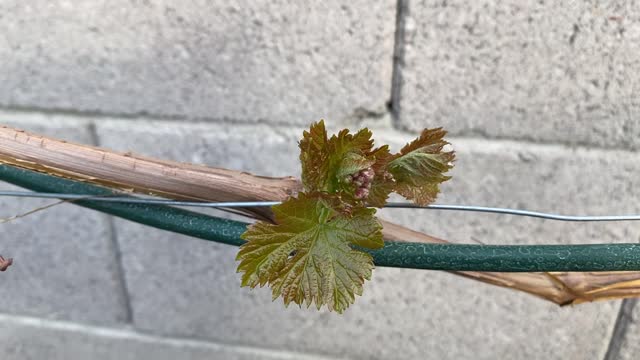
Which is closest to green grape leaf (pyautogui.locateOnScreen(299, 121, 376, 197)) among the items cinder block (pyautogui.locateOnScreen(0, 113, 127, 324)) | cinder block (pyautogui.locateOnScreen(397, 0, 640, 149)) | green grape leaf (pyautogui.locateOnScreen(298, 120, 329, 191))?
green grape leaf (pyautogui.locateOnScreen(298, 120, 329, 191))

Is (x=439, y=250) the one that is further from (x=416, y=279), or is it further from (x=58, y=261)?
(x=58, y=261)

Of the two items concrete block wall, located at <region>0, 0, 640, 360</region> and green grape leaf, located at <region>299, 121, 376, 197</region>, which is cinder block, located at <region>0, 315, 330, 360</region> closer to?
concrete block wall, located at <region>0, 0, 640, 360</region>

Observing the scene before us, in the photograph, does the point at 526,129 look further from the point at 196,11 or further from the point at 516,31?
the point at 196,11

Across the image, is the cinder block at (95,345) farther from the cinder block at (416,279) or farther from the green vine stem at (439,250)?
the green vine stem at (439,250)

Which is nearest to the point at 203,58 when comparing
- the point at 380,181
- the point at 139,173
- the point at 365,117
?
the point at 365,117

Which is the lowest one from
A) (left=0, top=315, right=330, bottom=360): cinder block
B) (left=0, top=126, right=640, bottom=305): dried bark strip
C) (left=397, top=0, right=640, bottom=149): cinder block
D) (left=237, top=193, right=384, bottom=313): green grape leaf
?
(left=0, top=315, right=330, bottom=360): cinder block

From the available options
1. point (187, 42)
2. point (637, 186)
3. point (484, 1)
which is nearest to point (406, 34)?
point (484, 1)

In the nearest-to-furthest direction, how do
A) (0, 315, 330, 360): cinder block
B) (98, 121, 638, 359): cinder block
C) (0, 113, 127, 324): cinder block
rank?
(98, 121, 638, 359): cinder block
(0, 113, 127, 324): cinder block
(0, 315, 330, 360): cinder block
